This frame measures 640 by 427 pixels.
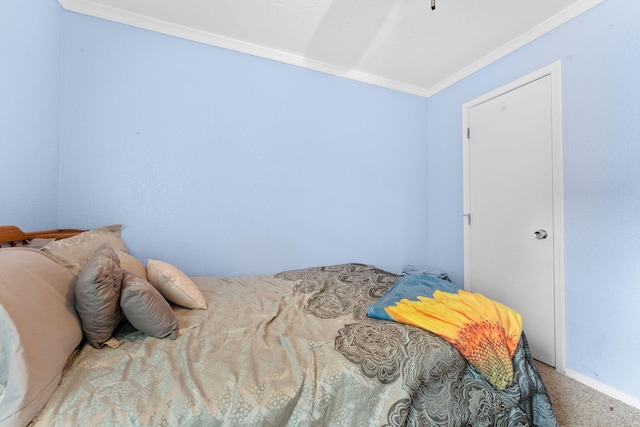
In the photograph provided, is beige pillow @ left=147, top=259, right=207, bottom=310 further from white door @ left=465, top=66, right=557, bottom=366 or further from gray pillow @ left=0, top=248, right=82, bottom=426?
white door @ left=465, top=66, right=557, bottom=366

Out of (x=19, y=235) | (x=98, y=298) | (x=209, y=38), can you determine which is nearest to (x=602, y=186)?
(x=98, y=298)

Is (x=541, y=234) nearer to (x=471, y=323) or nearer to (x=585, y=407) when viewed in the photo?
(x=585, y=407)

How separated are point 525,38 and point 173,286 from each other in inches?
121

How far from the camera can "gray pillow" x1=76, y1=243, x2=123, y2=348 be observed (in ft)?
3.03

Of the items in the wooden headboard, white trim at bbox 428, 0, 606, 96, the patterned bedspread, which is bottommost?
the patterned bedspread

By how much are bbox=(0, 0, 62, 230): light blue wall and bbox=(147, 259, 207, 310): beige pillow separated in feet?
2.65

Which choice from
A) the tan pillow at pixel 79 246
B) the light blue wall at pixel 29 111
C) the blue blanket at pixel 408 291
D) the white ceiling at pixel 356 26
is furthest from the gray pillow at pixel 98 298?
the white ceiling at pixel 356 26

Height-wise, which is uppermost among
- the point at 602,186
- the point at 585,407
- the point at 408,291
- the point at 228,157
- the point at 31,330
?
the point at 228,157

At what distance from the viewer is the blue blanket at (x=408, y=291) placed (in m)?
1.32

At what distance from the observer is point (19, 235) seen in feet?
4.52

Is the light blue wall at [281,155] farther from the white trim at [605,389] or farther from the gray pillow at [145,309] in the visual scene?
the gray pillow at [145,309]

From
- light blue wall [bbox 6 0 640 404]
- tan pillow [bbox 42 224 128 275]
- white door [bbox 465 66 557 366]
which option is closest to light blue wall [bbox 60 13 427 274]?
light blue wall [bbox 6 0 640 404]

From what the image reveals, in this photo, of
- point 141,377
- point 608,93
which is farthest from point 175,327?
point 608,93

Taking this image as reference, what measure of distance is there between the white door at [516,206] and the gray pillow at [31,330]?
2.73 meters
